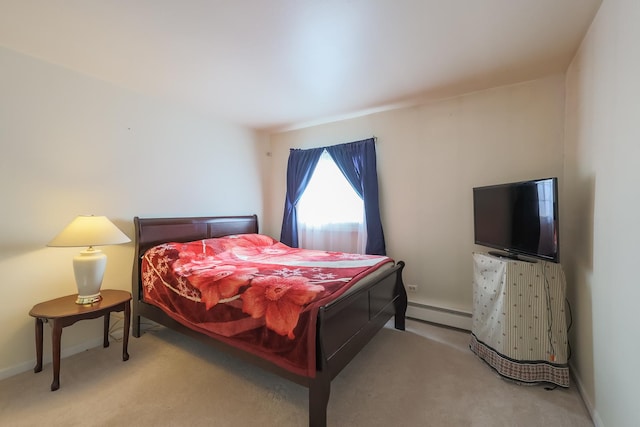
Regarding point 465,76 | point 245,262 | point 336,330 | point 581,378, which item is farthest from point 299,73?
point 581,378

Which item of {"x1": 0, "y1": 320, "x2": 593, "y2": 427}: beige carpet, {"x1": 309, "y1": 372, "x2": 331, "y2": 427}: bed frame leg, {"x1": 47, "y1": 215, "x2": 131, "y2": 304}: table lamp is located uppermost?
{"x1": 47, "y1": 215, "x2": 131, "y2": 304}: table lamp

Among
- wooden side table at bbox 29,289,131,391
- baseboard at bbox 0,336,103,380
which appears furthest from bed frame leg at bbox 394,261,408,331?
baseboard at bbox 0,336,103,380

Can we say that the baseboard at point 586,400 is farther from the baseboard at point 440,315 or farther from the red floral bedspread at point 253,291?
the red floral bedspread at point 253,291

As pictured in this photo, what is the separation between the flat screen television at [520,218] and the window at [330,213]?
137cm

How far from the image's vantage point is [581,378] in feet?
6.27

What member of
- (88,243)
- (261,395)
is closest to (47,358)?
(88,243)

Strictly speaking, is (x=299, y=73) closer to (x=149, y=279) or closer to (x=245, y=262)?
(x=245, y=262)

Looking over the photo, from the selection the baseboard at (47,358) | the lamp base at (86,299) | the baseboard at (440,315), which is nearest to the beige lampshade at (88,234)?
the lamp base at (86,299)

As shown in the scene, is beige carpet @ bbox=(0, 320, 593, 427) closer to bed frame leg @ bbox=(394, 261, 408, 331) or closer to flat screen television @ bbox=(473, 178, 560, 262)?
bed frame leg @ bbox=(394, 261, 408, 331)

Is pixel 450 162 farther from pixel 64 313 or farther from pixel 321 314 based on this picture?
pixel 64 313

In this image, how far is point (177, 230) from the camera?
3104 millimetres

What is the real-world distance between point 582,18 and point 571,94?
2.42 ft

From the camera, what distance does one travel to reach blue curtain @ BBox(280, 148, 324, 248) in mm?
3957

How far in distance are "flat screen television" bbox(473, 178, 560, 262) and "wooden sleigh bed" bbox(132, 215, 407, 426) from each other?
93 cm
